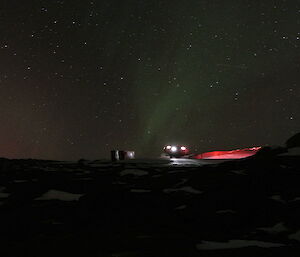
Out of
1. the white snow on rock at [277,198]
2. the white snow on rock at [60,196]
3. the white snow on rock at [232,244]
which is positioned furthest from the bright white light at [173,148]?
the white snow on rock at [232,244]

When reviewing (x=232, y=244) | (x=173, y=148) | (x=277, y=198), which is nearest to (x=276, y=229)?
(x=232, y=244)

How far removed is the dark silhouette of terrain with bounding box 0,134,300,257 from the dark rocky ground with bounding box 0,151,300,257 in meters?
0.01

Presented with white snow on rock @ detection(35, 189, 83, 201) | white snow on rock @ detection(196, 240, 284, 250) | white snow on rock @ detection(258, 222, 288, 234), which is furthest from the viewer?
white snow on rock @ detection(35, 189, 83, 201)

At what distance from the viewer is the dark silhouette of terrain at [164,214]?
389cm

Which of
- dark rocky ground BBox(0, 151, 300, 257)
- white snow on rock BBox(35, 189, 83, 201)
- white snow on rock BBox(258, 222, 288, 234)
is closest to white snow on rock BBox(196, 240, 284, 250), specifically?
dark rocky ground BBox(0, 151, 300, 257)

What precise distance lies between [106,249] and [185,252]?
850 millimetres

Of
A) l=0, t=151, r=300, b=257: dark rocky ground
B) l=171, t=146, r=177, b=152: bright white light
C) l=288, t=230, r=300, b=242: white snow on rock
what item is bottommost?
l=288, t=230, r=300, b=242: white snow on rock

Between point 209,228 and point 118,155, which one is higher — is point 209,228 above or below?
below

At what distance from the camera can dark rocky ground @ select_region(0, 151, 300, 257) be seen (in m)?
3.88

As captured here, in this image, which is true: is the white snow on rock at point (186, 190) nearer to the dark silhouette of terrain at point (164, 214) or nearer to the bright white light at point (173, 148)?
the dark silhouette of terrain at point (164, 214)

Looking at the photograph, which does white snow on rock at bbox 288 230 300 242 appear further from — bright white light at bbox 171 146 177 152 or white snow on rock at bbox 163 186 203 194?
bright white light at bbox 171 146 177 152

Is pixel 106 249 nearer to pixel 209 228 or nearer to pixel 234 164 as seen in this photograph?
pixel 209 228

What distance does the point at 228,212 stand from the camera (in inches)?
211

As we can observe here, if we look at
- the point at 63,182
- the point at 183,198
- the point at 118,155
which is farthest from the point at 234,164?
the point at 118,155
